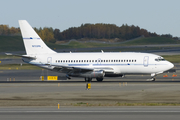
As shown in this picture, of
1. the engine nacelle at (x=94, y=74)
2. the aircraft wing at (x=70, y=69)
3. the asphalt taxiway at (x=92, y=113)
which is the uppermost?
the aircraft wing at (x=70, y=69)

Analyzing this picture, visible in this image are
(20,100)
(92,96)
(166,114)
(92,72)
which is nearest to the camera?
(166,114)

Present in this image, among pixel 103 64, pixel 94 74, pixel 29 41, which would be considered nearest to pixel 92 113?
pixel 94 74

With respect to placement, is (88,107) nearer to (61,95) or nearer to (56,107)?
(56,107)

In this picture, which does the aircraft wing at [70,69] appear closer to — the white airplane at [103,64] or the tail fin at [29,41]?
the white airplane at [103,64]

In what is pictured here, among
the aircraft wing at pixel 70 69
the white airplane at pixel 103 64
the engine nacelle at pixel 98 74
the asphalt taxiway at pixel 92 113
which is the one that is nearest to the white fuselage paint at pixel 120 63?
the white airplane at pixel 103 64

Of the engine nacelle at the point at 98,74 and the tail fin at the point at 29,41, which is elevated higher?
the tail fin at the point at 29,41

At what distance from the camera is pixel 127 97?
33000mm

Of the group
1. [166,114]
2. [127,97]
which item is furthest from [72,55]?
[166,114]

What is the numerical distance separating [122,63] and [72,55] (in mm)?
8454

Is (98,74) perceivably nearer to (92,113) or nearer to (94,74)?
(94,74)

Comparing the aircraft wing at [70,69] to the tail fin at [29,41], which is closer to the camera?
the aircraft wing at [70,69]

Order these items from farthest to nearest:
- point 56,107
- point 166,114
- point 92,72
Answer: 1. point 92,72
2. point 56,107
3. point 166,114

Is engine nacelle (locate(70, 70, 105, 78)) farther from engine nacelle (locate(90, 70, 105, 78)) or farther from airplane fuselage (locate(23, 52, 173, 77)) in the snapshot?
airplane fuselage (locate(23, 52, 173, 77))

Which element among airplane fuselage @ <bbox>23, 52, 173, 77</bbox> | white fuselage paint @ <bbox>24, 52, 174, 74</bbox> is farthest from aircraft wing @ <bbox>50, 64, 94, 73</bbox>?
white fuselage paint @ <bbox>24, 52, 174, 74</bbox>
